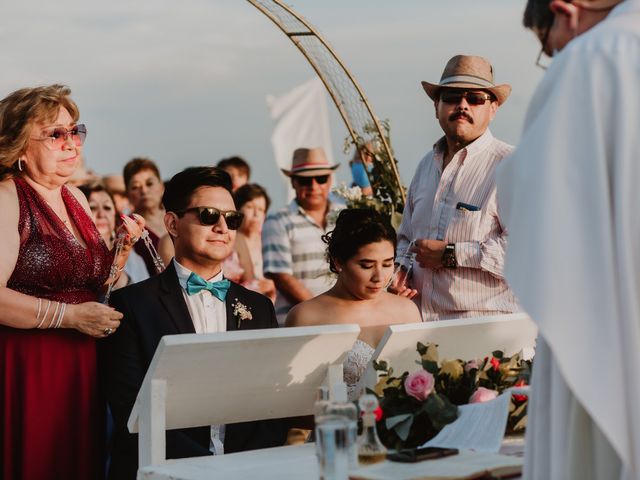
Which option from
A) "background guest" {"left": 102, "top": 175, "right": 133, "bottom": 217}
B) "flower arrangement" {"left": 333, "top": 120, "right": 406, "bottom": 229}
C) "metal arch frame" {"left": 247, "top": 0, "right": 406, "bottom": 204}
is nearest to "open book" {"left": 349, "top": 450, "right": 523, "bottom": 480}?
"flower arrangement" {"left": 333, "top": 120, "right": 406, "bottom": 229}

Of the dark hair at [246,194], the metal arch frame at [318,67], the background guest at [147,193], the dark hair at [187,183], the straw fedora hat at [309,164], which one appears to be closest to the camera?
the dark hair at [187,183]

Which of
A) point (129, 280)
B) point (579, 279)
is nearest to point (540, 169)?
point (579, 279)

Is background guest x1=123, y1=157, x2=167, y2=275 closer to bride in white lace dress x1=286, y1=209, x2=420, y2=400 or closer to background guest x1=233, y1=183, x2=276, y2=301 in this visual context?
background guest x1=233, y1=183, x2=276, y2=301

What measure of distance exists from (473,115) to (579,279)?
2.99 meters

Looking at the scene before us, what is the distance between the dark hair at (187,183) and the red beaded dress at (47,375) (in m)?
0.50

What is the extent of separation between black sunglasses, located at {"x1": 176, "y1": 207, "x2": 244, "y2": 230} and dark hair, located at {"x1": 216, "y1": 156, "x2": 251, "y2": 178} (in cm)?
525

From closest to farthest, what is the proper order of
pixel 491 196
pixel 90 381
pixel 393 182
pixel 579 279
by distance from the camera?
pixel 579 279 → pixel 90 381 → pixel 491 196 → pixel 393 182

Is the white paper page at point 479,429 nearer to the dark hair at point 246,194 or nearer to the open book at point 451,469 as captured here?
the open book at point 451,469

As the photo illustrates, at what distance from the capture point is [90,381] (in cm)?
511

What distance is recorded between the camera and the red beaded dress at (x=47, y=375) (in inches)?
197

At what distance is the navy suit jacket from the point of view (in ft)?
16.1

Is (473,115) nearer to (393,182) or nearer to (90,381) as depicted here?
(393,182)

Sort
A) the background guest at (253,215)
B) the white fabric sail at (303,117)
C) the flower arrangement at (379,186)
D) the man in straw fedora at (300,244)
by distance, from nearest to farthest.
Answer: the flower arrangement at (379,186)
the man in straw fedora at (300,244)
the background guest at (253,215)
the white fabric sail at (303,117)

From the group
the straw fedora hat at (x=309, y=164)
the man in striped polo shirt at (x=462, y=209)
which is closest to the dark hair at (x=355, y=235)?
the man in striped polo shirt at (x=462, y=209)
